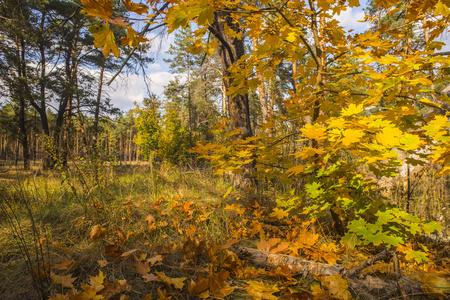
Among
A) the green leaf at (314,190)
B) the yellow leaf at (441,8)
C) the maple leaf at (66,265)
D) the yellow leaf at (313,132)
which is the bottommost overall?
the maple leaf at (66,265)

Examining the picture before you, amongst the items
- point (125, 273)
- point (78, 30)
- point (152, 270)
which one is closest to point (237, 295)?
point (152, 270)

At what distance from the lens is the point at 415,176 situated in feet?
8.89

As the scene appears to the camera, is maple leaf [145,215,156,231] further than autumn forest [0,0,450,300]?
Yes

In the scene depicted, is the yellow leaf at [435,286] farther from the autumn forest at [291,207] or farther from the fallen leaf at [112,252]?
the fallen leaf at [112,252]

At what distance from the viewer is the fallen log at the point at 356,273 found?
1055mm

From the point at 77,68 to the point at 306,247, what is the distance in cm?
1369

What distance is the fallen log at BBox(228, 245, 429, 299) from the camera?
3.46 ft

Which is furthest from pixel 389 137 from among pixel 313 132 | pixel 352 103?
pixel 352 103

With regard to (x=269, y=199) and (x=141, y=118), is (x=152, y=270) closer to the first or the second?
Result: (x=269, y=199)

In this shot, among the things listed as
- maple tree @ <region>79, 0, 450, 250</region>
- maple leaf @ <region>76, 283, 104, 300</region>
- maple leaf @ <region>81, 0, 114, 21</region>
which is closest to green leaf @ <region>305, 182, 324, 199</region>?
maple tree @ <region>79, 0, 450, 250</region>

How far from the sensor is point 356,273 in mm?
1196

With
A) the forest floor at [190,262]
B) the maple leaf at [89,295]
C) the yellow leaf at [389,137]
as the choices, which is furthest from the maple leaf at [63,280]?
the yellow leaf at [389,137]

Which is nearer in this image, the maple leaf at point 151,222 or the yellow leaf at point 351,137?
the yellow leaf at point 351,137

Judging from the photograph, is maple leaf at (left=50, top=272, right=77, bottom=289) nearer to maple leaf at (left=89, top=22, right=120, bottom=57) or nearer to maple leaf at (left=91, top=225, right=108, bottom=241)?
maple leaf at (left=91, top=225, right=108, bottom=241)
